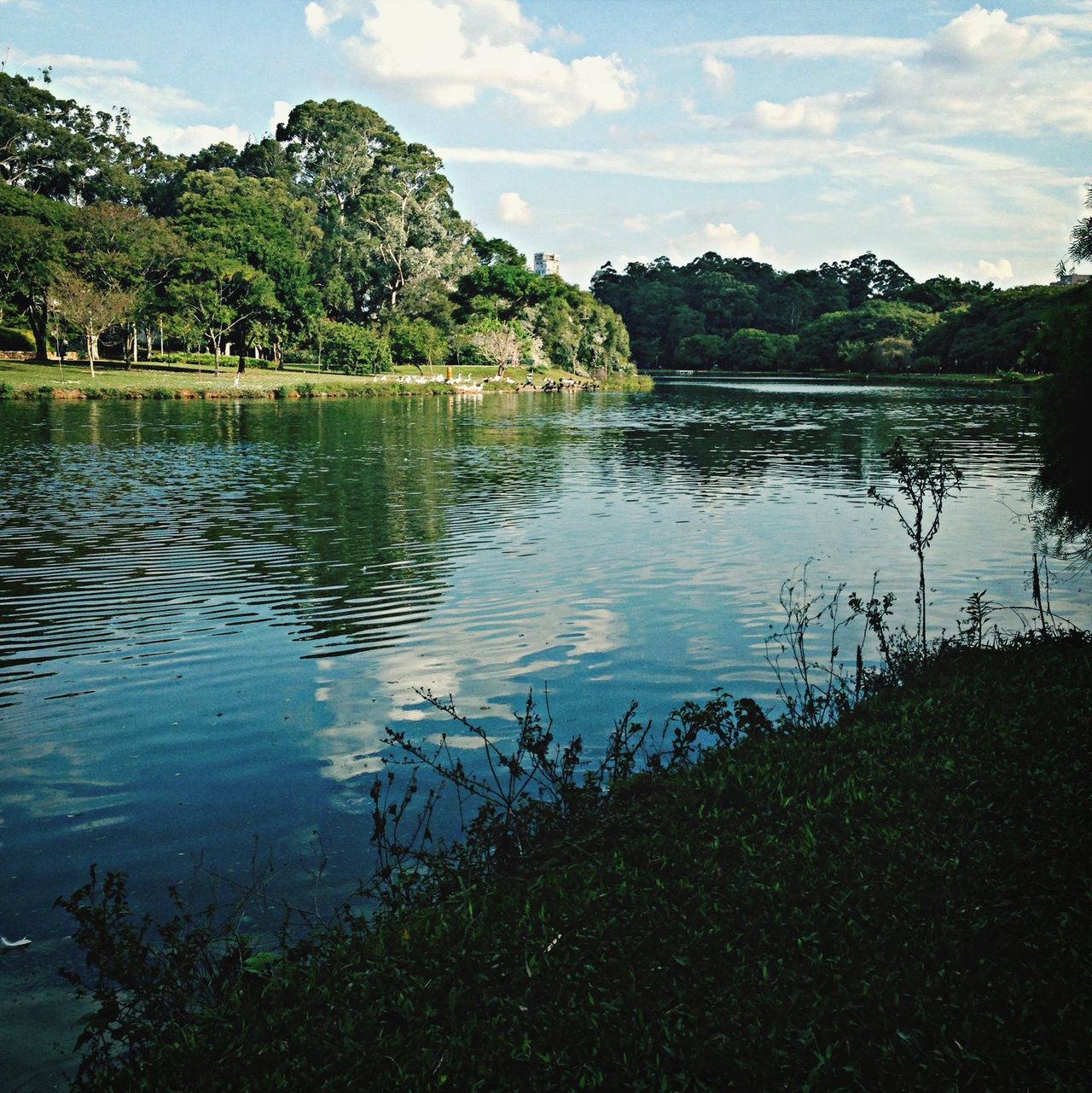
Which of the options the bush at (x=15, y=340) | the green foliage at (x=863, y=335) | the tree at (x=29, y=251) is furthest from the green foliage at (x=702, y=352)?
the tree at (x=29, y=251)

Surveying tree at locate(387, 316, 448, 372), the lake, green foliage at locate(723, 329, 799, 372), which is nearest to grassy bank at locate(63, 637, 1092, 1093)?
the lake

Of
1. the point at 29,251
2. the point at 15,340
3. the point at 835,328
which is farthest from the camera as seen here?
the point at 835,328

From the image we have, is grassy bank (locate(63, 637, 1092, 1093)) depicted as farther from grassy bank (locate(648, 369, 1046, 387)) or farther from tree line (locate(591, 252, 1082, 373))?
grassy bank (locate(648, 369, 1046, 387))

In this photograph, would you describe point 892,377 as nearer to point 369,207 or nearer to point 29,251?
point 369,207

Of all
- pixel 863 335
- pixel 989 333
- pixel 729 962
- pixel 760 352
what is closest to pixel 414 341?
pixel 989 333

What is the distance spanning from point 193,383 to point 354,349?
71.9 ft

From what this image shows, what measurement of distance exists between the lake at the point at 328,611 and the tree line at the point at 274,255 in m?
37.4

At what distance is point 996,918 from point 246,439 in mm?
39278

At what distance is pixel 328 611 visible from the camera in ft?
48.4

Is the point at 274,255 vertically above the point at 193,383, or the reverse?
the point at 274,255

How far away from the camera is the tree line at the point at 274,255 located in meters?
68.9

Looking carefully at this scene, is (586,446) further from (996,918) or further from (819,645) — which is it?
(996,918)

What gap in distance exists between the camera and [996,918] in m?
5.23

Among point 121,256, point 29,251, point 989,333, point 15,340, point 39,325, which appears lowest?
point 15,340
